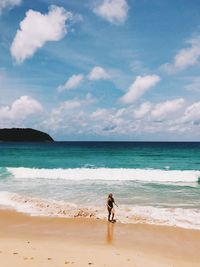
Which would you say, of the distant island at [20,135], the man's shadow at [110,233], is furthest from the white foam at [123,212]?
the distant island at [20,135]

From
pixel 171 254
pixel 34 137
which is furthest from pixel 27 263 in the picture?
pixel 34 137

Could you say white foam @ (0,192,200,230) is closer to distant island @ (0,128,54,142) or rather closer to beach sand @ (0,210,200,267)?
beach sand @ (0,210,200,267)

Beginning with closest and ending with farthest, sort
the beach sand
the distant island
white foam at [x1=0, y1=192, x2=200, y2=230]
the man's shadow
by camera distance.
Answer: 1. the beach sand
2. the man's shadow
3. white foam at [x1=0, y1=192, x2=200, y2=230]
4. the distant island

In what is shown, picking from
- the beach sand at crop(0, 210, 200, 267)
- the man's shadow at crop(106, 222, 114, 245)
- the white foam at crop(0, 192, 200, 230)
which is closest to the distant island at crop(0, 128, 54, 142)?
the white foam at crop(0, 192, 200, 230)

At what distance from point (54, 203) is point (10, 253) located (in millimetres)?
9224

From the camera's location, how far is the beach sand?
31.0 ft

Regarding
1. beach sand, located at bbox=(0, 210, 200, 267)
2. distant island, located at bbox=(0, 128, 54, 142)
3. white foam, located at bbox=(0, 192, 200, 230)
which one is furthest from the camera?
distant island, located at bbox=(0, 128, 54, 142)

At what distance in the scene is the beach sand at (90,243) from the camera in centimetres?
945

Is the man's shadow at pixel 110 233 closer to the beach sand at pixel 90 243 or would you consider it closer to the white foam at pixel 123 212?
the beach sand at pixel 90 243

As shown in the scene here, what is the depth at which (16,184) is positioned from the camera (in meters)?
26.5

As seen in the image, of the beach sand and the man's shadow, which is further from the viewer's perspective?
the man's shadow

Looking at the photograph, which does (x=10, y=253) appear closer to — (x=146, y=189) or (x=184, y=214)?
(x=184, y=214)

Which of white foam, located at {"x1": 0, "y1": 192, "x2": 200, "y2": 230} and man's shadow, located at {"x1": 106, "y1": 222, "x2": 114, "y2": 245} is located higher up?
white foam, located at {"x1": 0, "y1": 192, "x2": 200, "y2": 230}

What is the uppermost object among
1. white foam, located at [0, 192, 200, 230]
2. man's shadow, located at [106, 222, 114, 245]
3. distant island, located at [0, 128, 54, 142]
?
distant island, located at [0, 128, 54, 142]
